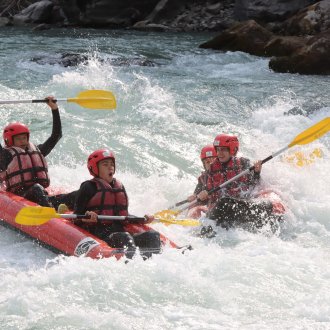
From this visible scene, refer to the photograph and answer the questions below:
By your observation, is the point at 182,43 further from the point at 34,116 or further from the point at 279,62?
the point at 34,116

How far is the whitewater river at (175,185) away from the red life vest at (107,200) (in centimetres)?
60

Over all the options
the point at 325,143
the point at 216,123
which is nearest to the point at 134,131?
the point at 216,123

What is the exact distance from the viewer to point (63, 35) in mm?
22578

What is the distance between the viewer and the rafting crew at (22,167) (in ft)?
22.9

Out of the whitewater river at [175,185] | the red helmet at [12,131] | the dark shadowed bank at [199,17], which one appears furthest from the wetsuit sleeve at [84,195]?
the dark shadowed bank at [199,17]

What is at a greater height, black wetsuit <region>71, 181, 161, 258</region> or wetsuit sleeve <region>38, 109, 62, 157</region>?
wetsuit sleeve <region>38, 109, 62, 157</region>

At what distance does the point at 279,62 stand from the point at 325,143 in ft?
17.8

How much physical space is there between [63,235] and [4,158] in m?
1.37

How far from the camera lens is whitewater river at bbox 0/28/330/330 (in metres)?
5.02

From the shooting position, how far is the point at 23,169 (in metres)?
7.02

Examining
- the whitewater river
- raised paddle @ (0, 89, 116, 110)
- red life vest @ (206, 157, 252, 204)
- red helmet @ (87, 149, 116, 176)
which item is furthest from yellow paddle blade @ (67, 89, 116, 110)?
red helmet @ (87, 149, 116, 176)

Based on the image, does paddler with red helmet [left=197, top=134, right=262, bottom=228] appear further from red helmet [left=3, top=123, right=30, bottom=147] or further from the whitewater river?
red helmet [left=3, top=123, right=30, bottom=147]

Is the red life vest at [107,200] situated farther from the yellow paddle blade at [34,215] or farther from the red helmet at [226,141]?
the red helmet at [226,141]

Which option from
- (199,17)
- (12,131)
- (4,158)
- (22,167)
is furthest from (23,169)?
(199,17)
